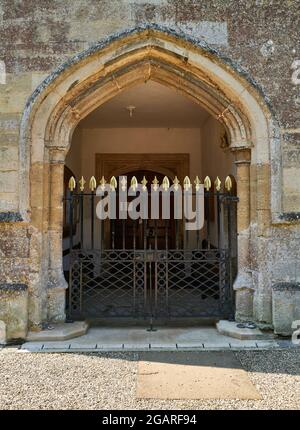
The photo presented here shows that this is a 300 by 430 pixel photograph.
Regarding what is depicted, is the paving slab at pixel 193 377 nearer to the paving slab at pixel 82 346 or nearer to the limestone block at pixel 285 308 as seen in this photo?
the paving slab at pixel 82 346

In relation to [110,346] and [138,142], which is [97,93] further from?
[138,142]

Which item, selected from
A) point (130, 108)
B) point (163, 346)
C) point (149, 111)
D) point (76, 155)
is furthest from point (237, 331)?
point (76, 155)

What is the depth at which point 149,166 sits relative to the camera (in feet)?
28.0

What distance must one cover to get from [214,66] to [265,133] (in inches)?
32.9

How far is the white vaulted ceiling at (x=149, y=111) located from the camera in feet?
19.5

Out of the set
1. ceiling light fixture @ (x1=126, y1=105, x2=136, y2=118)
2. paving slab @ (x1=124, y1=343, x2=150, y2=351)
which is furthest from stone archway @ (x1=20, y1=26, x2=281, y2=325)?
ceiling light fixture @ (x1=126, y1=105, x2=136, y2=118)

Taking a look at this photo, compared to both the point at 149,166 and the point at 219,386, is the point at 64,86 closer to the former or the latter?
the point at 219,386

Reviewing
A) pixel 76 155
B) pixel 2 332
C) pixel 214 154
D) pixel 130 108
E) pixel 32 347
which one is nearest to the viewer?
pixel 32 347

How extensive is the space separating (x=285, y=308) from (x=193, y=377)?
133cm

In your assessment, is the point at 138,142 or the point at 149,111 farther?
the point at 138,142

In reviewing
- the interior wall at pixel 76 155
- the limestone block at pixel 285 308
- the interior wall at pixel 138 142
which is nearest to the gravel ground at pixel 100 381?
the limestone block at pixel 285 308

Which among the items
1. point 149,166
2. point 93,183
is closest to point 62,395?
point 93,183

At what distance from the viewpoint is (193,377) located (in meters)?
2.91

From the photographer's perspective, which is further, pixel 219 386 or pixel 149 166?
pixel 149 166
